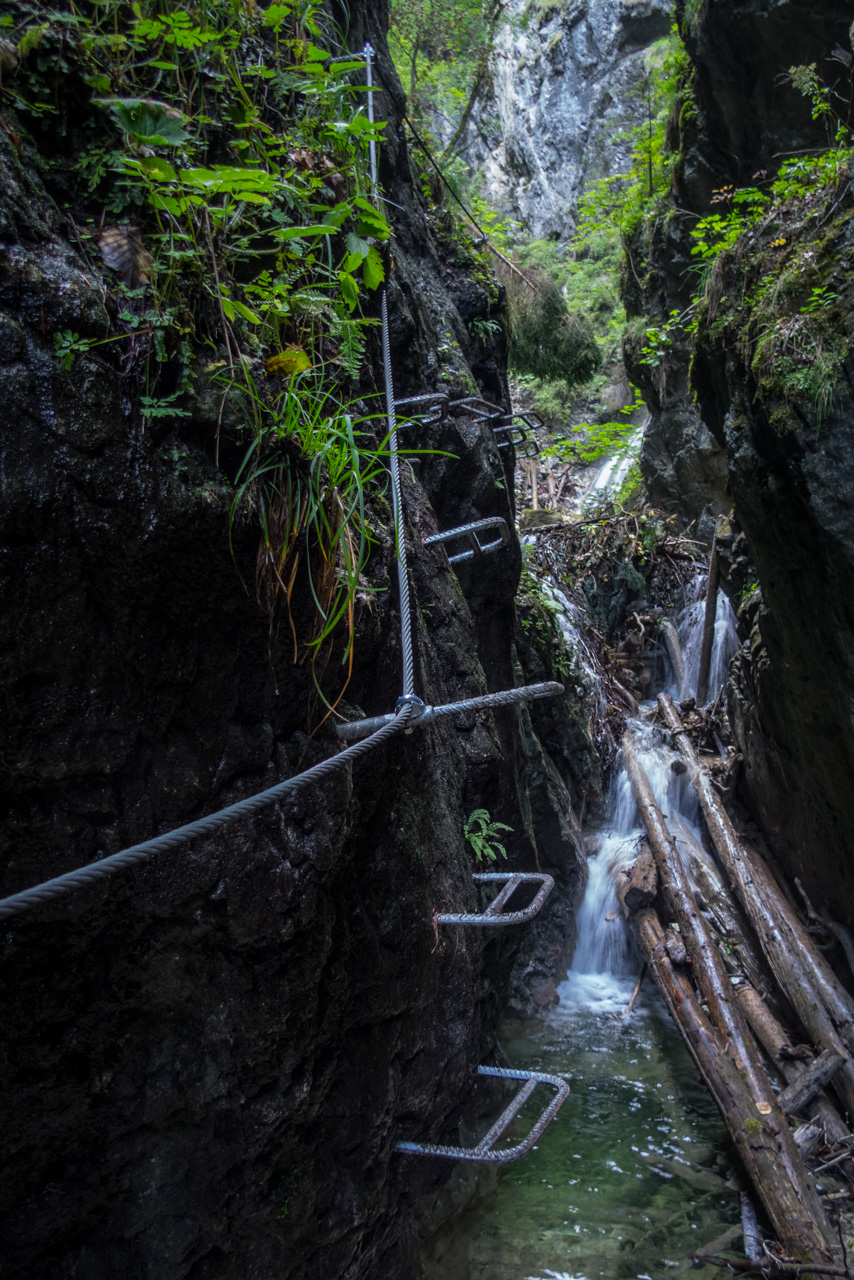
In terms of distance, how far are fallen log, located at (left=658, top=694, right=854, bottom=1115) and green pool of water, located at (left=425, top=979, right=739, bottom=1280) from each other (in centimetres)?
94

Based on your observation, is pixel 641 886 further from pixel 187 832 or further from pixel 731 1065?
pixel 187 832

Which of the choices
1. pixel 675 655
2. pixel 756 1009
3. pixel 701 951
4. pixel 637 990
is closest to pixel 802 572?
pixel 701 951

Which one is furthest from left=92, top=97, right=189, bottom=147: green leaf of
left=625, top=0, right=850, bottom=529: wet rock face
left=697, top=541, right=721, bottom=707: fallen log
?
left=697, top=541, right=721, bottom=707: fallen log

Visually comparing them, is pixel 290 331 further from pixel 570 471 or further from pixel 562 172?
pixel 562 172

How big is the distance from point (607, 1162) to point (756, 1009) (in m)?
1.75

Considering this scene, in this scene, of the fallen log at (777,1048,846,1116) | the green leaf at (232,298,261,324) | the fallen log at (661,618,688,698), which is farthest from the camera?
the fallen log at (661,618,688,698)

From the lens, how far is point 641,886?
6352mm

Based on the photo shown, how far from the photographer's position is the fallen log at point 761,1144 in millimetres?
3652

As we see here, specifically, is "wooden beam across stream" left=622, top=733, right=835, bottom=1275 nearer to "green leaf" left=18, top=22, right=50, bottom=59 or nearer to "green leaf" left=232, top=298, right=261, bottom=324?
"green leaf" left=232, top=298, right=261, bottom=324

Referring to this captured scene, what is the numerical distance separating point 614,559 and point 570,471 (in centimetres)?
494

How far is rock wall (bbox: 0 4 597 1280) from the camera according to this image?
1522mm

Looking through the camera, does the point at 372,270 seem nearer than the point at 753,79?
Yes

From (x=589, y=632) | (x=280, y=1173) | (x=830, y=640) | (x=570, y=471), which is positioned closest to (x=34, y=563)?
(x=280, y=1173)

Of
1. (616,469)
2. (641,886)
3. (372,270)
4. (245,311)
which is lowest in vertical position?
(641,886)
